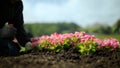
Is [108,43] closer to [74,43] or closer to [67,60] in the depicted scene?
[74,43]

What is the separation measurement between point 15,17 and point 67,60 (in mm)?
3361

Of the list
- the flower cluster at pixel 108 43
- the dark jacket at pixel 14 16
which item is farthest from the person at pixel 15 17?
the flower cluster at pixel 108 43

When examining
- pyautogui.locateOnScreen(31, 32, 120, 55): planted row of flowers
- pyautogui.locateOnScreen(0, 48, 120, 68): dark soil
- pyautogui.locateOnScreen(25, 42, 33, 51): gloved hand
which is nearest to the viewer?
pyautogui.locateOnScreen(0, 48, 120, 68): dark soil

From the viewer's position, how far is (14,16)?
34.7ft

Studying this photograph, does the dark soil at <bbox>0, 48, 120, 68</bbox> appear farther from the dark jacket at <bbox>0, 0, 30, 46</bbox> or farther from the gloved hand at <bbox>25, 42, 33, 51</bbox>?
the dark jacket at <bbox>0, 0, 30, 46</bbox>

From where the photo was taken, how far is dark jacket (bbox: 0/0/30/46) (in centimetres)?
1000

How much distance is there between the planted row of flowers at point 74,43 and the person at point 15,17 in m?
0.55

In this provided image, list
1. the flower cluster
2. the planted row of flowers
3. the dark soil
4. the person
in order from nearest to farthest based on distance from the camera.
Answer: the dark soil < the planted row of flowers < the flower cluster < the person

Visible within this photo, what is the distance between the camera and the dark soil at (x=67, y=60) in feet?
23.7

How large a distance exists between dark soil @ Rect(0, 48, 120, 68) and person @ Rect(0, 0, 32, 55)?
57.7 inches

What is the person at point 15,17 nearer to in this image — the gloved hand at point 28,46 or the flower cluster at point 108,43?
the gloved hand at point 28,46

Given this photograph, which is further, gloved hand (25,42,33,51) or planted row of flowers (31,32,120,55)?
gloved hand (25,42,33,51)

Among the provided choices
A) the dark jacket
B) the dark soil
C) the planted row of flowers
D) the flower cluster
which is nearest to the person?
the dark jacket

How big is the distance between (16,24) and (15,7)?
764 mm
